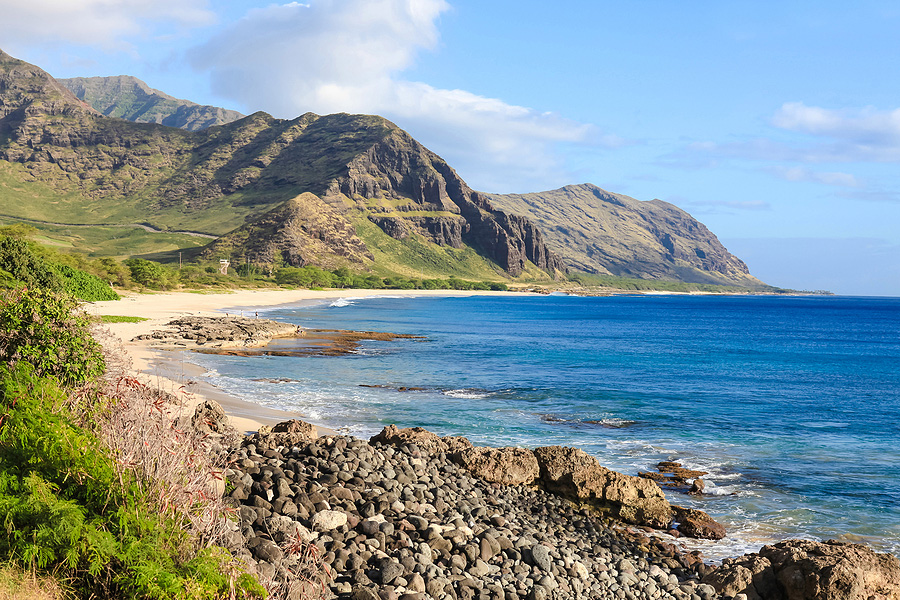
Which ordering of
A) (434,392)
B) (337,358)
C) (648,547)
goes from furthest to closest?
1. (337,358)
2. (434,392)
3. (648,547)

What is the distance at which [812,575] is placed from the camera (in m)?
10.5

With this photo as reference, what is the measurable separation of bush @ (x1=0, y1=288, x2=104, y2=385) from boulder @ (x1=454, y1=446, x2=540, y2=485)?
338 inches

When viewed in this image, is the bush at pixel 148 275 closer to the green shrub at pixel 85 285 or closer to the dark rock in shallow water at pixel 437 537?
the green shrub at pixel 85 285

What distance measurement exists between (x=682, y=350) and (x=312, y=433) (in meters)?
54.1

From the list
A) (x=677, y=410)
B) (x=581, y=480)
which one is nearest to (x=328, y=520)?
(x=581, y=480)

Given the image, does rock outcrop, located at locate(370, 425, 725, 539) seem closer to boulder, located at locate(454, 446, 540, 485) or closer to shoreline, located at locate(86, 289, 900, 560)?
boulder, located at locate(454, 446, 540, 485)

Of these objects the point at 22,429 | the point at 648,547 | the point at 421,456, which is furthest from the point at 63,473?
the point at 648,547

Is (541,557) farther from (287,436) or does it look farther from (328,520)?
(287,436)

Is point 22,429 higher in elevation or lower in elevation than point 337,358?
higher

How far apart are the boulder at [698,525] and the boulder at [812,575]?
2.05 m

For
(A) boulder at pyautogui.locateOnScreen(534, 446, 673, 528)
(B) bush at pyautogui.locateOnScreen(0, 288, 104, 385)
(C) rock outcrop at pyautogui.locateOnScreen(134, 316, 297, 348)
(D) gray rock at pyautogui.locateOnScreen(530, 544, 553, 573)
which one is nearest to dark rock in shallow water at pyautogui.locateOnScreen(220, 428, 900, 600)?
(D) gray rock at pyautogui.locateOnScreen(530, 544, 553, 573)

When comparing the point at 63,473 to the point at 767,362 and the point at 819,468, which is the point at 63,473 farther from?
the point at 767,362

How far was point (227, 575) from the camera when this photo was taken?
6312mm

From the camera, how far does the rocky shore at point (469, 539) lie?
8.46 metres
